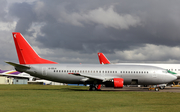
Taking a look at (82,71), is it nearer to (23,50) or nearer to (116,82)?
(116,82)

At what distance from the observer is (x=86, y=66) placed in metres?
42.2

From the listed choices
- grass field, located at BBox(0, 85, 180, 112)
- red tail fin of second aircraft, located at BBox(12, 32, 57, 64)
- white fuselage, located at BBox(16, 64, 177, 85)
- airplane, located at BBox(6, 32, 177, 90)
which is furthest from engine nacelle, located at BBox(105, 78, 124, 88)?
red tail fin of second aircraft, located at BBox(12, 32, 57, 64)

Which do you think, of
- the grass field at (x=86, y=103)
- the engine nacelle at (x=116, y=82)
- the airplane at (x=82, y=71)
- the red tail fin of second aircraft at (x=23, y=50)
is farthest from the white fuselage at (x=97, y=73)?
the grass field at (x=86, y=103)

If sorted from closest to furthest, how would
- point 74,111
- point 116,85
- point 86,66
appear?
1. point 74,111
2. point 116,85
3. point 86,66

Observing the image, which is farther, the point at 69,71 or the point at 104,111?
the point at 69,71

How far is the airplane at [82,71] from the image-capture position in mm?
40875

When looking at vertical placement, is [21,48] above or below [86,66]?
above

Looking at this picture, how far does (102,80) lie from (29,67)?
42.6ft

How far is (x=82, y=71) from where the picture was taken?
41.5m

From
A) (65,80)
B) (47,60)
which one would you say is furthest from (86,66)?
(47,60)

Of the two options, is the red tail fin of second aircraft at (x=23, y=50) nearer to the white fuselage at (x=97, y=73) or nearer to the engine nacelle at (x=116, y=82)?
the white fuselage at (x=97, y=73)

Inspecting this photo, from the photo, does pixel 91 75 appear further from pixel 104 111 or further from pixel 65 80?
pixel 104 111

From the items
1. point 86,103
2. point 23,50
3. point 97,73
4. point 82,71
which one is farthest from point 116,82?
point 86,103

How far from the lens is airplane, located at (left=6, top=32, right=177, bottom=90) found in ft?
134
